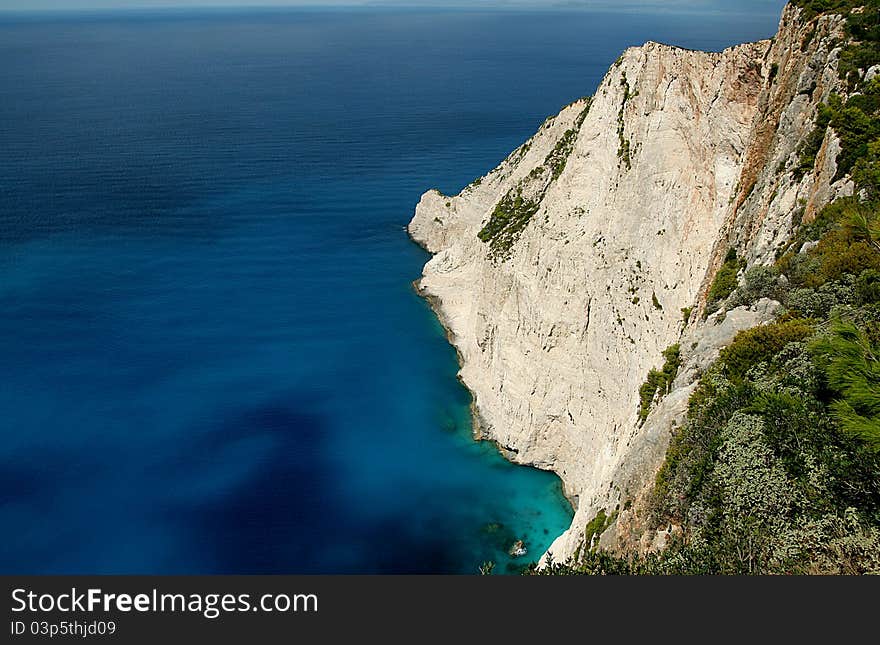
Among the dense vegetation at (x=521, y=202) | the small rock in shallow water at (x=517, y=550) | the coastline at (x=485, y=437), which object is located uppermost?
the dense vegetation at (x=521, y=202)

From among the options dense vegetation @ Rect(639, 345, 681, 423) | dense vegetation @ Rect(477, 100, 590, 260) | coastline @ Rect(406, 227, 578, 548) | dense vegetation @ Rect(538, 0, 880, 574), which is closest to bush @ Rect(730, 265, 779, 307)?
dense vegetation @ Rect(538, 0, 880, 574)

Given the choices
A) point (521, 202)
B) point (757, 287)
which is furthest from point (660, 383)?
point (521, 202)

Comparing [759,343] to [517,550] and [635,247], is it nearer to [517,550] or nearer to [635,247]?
[635,247]

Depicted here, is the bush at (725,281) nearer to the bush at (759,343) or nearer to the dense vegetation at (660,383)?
the dense vegetation at (660,383)

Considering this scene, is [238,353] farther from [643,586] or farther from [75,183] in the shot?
[75,183]

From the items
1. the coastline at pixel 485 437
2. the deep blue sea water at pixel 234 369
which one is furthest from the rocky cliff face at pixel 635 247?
the deep blue sea water at pixel 234 369

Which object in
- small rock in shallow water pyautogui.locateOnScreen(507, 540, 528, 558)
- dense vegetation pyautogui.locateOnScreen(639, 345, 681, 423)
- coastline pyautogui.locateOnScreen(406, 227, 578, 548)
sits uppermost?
dense vegetation pyautogui.locateOnScreen(639, 345, 681, 423)

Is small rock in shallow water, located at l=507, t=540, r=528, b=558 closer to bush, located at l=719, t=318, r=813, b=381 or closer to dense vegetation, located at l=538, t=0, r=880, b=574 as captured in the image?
dense vegetation, located at l=538, t=0, r=880, b=574
